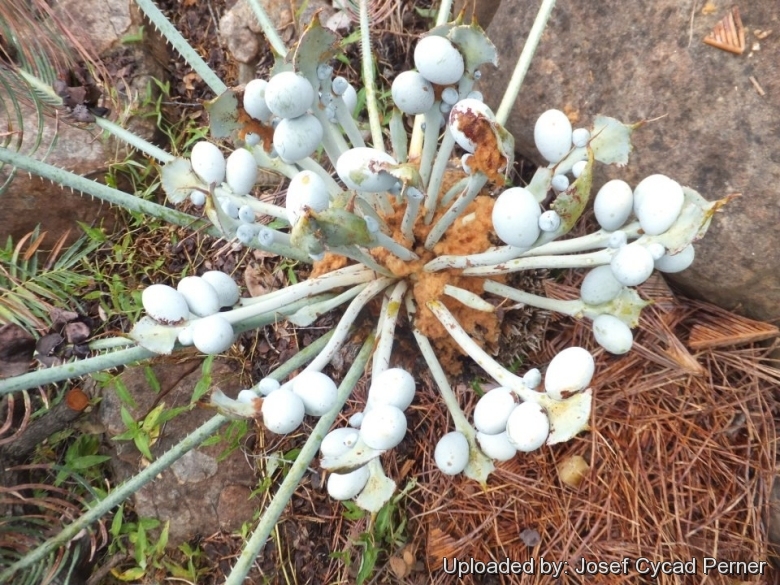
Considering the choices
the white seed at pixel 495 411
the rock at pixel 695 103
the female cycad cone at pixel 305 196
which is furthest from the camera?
the rock at pixel 695 103

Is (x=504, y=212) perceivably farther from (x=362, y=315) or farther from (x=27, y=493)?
(x=27, y=493)

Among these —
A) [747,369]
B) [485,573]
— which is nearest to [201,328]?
[485,573]

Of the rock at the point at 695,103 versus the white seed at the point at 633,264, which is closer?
the white seed at the point at 633,264

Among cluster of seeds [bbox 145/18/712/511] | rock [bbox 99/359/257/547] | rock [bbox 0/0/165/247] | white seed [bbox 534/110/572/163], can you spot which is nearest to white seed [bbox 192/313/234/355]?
cluster of seeds [bbox 145/18/712/511]

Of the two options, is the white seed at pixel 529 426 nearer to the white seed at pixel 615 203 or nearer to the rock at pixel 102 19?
the white seed at pixel 615 203

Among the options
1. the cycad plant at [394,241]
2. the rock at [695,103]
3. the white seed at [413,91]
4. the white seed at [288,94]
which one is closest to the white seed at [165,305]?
the cycad plant at [394,241]

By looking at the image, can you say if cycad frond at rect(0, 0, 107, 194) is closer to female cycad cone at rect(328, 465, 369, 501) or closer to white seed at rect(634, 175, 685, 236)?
female cycad cone at rect(328, 465, 369, 501)

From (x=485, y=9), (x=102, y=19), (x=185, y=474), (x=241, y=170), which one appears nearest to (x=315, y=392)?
(x=241, y=170)
